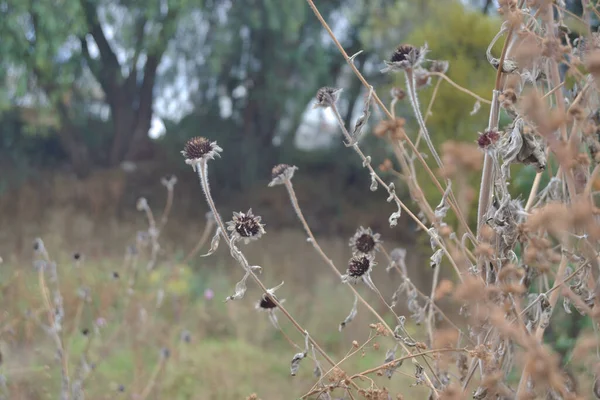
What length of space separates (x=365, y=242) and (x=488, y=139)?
0.41m

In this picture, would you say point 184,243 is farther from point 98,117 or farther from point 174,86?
point 98,117

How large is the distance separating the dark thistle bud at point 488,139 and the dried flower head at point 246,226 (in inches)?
16.5

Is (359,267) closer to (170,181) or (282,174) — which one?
(282,174)

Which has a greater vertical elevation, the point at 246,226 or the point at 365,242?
the point at 246,226

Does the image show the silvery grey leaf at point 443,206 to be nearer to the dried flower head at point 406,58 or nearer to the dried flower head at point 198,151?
the dried flower head at point 406,58

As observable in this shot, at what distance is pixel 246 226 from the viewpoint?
118cm

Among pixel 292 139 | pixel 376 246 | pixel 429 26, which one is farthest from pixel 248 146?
pixel 376 246

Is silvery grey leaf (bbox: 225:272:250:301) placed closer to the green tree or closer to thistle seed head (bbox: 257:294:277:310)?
thistle seed head (bbox: 257:294:277:310)

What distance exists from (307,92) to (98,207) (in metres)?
3.40

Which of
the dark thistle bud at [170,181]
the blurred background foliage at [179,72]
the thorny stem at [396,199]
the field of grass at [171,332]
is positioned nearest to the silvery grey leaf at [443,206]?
the thorny stem at [396,199]

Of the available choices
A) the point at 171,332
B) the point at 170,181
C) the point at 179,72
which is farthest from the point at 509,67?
the point at 179,72

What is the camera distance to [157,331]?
14.8 feet

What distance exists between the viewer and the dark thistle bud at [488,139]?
3.26 feet

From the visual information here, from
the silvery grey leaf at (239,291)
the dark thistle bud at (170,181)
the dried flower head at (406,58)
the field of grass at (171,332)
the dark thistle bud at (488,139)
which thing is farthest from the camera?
the field of grass at (171,332)
